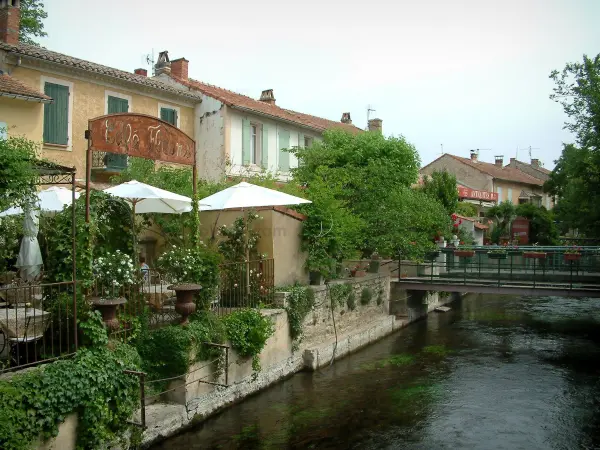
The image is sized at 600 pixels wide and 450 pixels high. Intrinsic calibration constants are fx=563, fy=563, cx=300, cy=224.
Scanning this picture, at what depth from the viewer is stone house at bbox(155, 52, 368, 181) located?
21.7 m

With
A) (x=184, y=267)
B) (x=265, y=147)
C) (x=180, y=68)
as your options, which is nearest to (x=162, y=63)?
(x=180, y=68)

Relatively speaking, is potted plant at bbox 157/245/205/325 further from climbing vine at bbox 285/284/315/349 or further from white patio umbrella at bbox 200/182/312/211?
climbing vine at bbox 285/284/315/349

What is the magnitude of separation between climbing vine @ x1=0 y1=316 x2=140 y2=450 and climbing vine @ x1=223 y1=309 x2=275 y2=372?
2600 millimetres

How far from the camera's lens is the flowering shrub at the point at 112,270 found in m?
8.60

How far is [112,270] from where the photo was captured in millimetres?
8648

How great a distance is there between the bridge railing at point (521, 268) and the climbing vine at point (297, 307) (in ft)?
24.3

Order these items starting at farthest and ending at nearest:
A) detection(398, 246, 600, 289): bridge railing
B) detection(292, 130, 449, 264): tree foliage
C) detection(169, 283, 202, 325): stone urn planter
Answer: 1. detection(398, 246, 600, 289): bridge railing
2. detection(292, 130, 449, 264): tree foliage
3. detection(169, 283, 202, 325): stone urn planter

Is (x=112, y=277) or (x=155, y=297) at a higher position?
(x=112, y=277)

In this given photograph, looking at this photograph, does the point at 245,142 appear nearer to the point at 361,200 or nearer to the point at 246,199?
the point at 361,200

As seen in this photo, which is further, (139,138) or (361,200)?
(361,200)

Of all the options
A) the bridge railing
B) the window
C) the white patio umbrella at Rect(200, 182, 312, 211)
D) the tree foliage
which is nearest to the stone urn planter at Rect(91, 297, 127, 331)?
the white patio umbrella at Rect(200, 182, 312, 211)

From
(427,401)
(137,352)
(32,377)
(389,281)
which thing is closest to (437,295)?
(389,281)

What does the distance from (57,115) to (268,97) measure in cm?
1363

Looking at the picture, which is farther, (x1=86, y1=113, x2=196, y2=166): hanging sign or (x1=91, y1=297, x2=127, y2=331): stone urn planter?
(x1=86, y1=113, x2=196, y2=166): hanging sign
